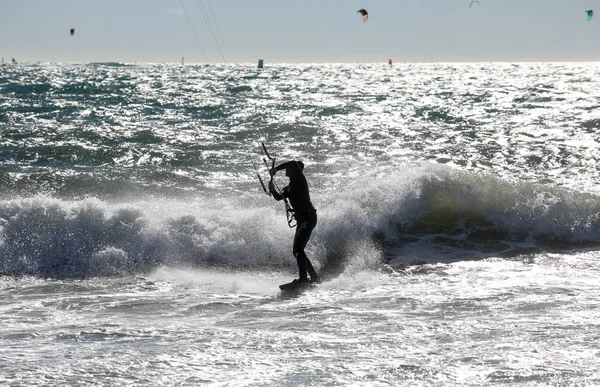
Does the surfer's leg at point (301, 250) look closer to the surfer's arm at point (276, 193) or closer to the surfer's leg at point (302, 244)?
the surfer's leg at point (302, 244)

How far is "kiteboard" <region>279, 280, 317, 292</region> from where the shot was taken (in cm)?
899

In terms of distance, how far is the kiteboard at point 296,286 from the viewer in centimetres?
899

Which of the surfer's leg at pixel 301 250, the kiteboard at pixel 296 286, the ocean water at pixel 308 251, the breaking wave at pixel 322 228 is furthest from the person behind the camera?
the breaking wave at pixel 322 228

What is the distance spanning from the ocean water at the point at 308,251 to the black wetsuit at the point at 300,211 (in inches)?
17.2

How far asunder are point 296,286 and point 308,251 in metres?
2.11

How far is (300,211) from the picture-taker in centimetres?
935

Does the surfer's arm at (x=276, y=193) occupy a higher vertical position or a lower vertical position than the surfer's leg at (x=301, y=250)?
higher

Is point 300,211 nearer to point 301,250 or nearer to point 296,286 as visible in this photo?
point 301,250

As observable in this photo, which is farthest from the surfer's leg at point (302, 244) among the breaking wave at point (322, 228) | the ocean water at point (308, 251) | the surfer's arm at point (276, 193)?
the breaking wave at point (322, 228)

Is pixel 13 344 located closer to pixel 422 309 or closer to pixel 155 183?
pixel 422 309

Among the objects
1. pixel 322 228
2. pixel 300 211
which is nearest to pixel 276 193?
pixel 300 211

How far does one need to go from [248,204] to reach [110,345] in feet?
24.7

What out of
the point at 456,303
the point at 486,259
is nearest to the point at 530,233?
the point at 486,259

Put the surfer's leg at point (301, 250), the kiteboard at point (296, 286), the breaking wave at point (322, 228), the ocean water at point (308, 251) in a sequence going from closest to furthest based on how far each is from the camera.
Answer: the ocean water at point (308, 251) → the kiteboard at point (296, 286) → the surfer's leg at point (301, 250) → the breaking wave at point (322, 228)
